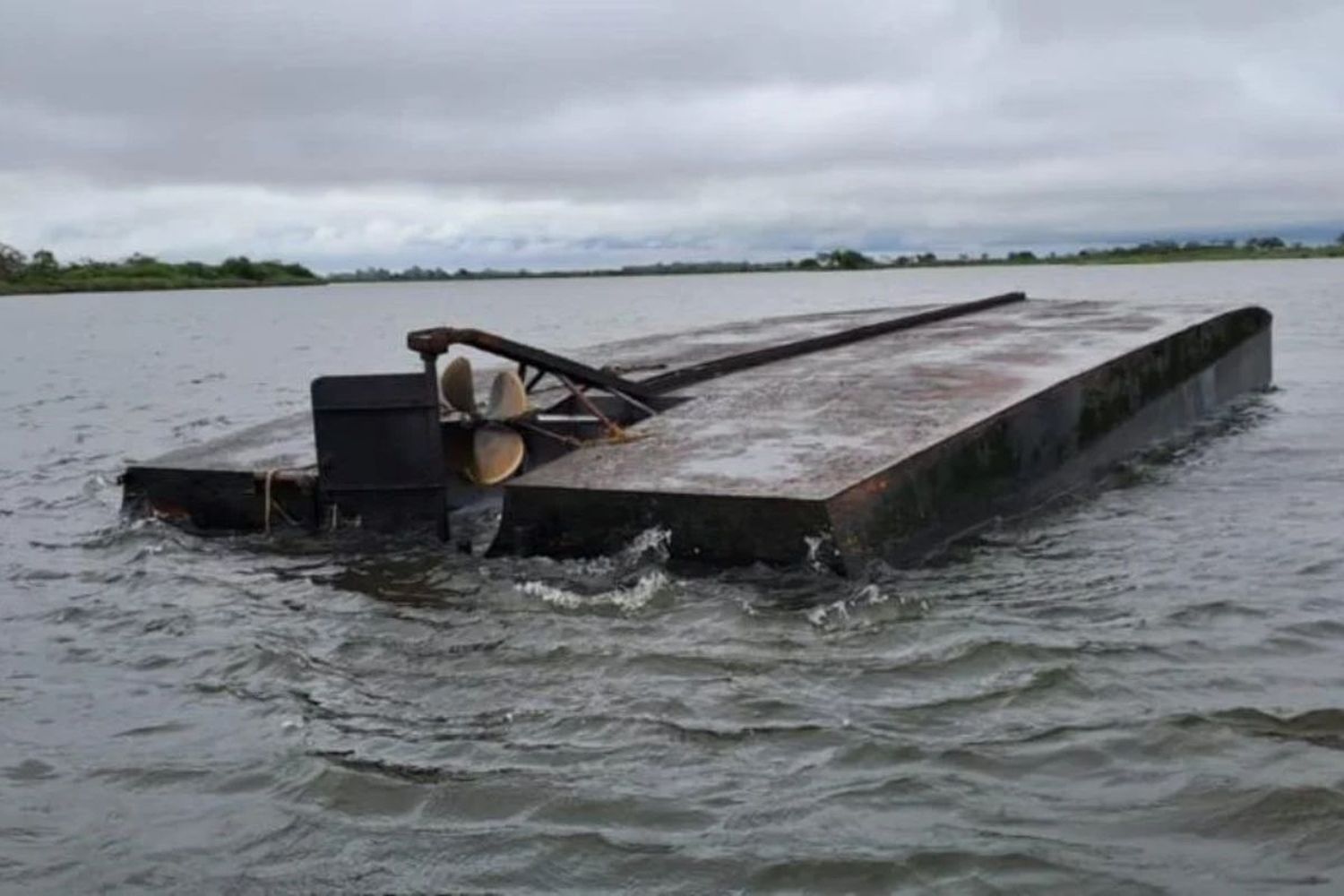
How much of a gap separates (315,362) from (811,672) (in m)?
29.3

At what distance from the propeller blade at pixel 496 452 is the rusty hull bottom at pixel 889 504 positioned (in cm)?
137

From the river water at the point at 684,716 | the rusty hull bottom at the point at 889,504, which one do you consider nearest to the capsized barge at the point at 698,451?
the rusty hull bottom at the point at 889,504

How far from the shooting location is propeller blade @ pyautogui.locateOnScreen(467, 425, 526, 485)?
9.56 m

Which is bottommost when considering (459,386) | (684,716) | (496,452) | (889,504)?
(684,716)

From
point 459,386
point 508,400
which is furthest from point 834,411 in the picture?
point 459,386

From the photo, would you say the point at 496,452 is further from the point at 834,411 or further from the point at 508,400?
the point at 834,411

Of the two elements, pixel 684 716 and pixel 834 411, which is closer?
pixel 684 716

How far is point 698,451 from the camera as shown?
8781 millimetres

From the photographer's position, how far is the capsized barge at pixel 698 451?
7.74 metres

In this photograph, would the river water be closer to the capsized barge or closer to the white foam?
the white foam

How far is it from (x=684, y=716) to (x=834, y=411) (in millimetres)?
4736

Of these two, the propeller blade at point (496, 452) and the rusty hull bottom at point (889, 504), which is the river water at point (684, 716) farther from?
the propeller blade at point (496, 452)

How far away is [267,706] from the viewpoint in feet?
20.1

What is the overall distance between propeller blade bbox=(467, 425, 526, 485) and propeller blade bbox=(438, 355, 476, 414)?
0.19 m
